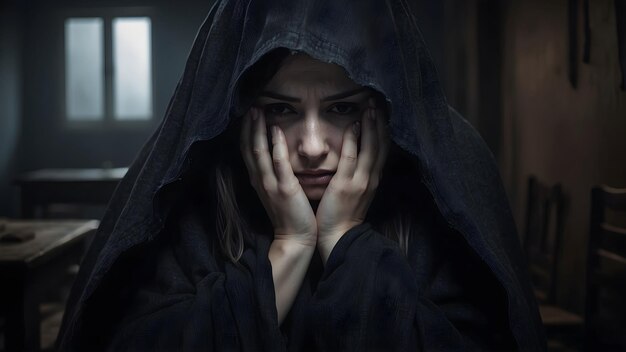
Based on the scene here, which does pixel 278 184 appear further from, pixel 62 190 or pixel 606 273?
pixel 62 190

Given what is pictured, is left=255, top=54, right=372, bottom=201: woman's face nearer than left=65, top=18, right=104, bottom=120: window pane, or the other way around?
left=255, top=54, right=372, bottom=201: woman's face

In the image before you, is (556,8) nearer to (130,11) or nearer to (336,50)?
(336,50)

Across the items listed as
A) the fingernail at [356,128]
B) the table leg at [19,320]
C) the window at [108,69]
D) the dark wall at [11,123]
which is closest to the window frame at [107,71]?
the window at [108,69]

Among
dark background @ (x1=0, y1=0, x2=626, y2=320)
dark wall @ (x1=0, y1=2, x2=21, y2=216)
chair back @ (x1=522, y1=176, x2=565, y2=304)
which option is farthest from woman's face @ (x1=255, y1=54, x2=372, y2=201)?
dark wall @ (x1=0, y1=2, x2=21, y2=216)

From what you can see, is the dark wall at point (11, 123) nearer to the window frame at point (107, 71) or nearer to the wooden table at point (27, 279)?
the window frame at point (107, 71)

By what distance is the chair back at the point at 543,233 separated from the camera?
2.12 m

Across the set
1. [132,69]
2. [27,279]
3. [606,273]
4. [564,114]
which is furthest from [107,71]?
[606,273]

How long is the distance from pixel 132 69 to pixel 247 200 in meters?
4.84

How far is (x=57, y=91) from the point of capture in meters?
5.32

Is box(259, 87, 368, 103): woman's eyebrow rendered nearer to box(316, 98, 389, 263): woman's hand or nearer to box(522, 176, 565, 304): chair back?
box(316, 98, 389, 263): woman's hand

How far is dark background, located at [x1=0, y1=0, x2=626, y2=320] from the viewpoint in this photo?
5.99ft

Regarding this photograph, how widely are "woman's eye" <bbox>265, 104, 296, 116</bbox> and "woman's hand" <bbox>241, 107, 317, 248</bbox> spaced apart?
0.01m

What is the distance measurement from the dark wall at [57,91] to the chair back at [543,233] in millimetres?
3245

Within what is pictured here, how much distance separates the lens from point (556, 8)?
7.43 ft
